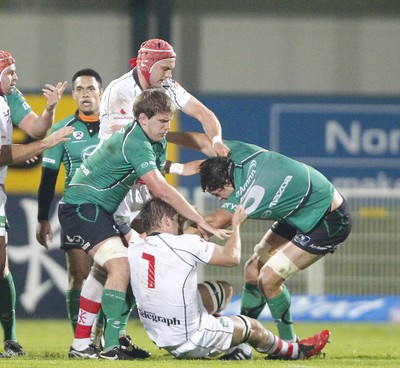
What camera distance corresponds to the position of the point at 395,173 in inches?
703

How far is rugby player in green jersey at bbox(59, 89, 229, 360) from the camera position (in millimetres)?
9203

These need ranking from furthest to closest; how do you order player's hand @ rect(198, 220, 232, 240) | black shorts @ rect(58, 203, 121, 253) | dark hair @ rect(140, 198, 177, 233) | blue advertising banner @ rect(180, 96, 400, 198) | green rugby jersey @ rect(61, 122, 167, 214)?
blue advertising banner @ rect(180, 96, 400, 198)
black shorts @ rect(58, 203, 121, 253)
green rugby jersey @ rect(61, 122, 167, 214)
dark hair @ rect(140, 198, 177, 233)
player's hand @ rect(198, 220, 232, 240)

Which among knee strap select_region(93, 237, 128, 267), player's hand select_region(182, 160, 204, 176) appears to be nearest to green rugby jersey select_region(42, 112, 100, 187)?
player's hand select_region(182, 160, 204, 176)

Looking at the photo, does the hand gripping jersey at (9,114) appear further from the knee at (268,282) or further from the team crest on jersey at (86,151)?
the knee at (268,282)

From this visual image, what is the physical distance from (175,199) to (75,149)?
1.95m

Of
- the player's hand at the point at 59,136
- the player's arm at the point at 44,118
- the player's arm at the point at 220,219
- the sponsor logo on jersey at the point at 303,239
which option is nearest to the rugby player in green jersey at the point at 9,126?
the player's arm at the point at 44,118

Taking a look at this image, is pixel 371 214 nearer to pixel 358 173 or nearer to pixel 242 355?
pixel 358 173

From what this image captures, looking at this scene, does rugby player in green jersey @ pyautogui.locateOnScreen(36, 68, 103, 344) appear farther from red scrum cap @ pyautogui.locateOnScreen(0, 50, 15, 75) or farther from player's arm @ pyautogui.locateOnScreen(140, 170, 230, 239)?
player's arm @ pyautogui.locateOnScreen(140, 170, 230, 239)

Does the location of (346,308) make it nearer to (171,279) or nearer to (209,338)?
(209,338)

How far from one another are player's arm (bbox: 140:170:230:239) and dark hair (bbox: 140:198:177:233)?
0.12ft

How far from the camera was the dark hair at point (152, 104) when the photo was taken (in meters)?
9.26

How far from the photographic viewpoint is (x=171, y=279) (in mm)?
9078

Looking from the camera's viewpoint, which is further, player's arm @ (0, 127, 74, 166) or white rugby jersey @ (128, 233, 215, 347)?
player's arm @ (0, 127, 74, 166)

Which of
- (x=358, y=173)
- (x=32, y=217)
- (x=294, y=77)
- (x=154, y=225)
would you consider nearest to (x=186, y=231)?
(x=154, y=225)
